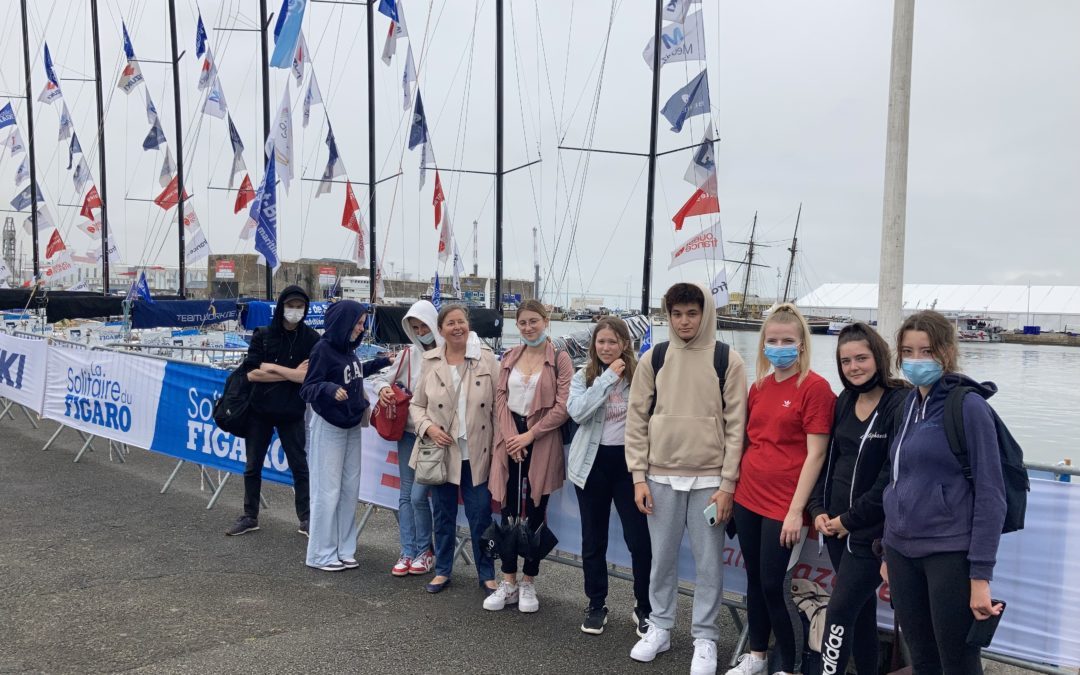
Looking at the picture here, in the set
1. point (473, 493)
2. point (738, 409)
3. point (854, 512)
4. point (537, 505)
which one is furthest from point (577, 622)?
point (854, 512)

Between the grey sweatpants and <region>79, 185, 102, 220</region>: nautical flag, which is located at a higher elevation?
<region>79, 185, 102, 220</region>: nautical flag

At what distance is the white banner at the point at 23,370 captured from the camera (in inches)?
367

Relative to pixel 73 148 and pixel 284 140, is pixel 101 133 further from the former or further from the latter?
pixel 284 140

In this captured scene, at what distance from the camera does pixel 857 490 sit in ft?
10.1

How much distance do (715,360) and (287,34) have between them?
15.2 metres

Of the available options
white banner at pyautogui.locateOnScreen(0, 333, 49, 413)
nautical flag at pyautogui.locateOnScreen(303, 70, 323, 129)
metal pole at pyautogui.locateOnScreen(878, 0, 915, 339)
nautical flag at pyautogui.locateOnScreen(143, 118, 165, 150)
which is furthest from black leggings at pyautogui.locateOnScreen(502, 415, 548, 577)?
nautical flag at pyautogui.locateOnScreen(143, 118, 165, 150)

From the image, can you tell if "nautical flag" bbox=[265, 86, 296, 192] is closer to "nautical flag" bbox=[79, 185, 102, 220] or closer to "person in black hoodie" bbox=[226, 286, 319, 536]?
"nautical flag" bbox=[79, 185, 102, 220]

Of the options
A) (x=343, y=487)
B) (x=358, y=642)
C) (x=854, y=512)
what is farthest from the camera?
(x=343, y=487)

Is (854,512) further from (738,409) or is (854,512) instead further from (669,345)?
(669,345)

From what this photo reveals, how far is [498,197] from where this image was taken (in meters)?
19.5

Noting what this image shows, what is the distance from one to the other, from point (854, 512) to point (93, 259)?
98.4ft

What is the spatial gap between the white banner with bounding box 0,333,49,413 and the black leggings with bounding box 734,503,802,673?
8.89 m

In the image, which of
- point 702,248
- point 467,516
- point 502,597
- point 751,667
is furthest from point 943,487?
point 702,248

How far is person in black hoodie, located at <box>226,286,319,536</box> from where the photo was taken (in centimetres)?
572
